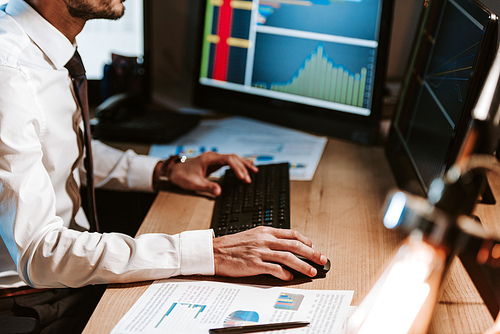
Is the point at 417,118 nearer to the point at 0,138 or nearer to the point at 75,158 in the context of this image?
the point at 75,158

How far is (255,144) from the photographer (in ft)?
5.24

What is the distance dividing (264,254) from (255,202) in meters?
0.28

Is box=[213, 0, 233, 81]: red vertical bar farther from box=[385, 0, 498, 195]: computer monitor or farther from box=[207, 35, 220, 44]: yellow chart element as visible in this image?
box=[385, 0, 498, 195]: computer monitor

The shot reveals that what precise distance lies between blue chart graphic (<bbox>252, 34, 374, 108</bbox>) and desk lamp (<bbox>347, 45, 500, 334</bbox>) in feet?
2.38

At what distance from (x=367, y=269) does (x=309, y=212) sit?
0.26 metres

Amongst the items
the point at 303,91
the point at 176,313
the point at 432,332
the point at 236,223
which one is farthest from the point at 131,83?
the point at 432,332

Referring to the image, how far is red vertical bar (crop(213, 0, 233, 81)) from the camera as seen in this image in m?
1.70

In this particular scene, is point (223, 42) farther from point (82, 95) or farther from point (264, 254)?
point (264, 254)

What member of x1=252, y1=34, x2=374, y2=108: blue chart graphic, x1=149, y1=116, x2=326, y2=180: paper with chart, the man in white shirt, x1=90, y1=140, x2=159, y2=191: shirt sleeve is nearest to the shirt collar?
the man in white shirt

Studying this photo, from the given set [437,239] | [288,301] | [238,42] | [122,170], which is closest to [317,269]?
[288,301]

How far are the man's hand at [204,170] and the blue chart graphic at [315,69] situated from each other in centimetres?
43

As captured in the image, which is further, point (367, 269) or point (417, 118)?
point (417, 118)

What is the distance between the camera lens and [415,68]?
1.41 metres

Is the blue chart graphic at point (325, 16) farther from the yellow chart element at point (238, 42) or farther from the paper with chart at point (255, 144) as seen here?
the paper with chart at point (255, 144)
